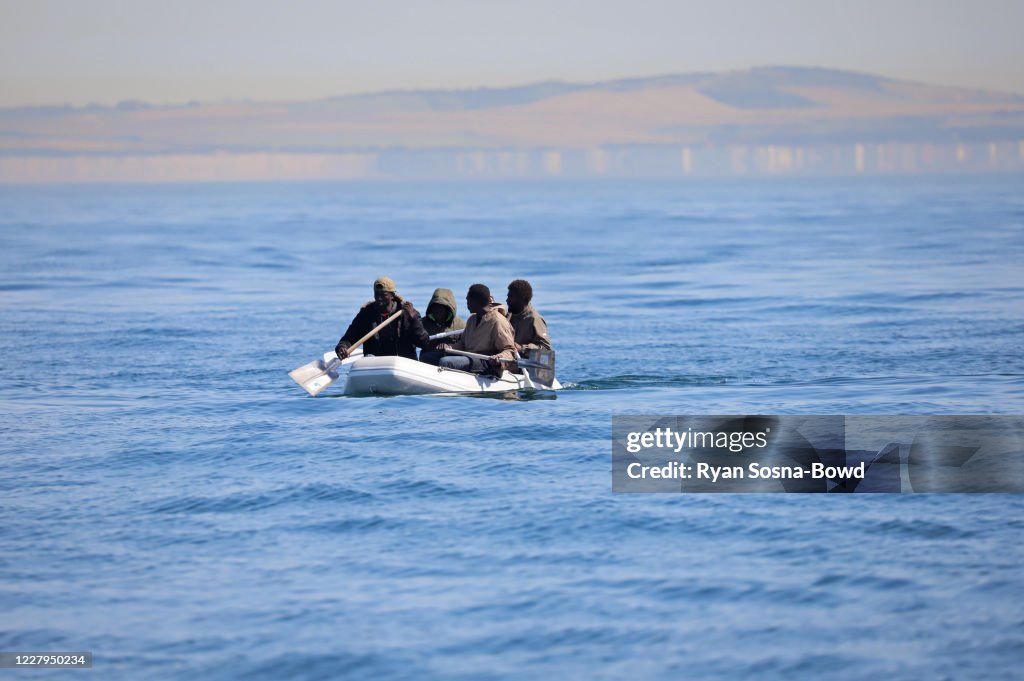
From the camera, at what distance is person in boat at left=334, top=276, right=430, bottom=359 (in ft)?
55.2

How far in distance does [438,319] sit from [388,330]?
2.36 ft

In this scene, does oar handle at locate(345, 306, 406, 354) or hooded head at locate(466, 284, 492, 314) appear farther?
oar handle at locate(345, 306, 406, 354)

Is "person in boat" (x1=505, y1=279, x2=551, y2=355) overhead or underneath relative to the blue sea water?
overhead

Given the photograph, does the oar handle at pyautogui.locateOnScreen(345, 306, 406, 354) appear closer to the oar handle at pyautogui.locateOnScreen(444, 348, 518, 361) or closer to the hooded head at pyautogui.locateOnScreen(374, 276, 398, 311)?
the hooded head at pyautogui.locateOnScreen(374, 276, 398, 311)

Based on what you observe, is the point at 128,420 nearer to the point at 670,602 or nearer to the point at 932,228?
the point at 670,602

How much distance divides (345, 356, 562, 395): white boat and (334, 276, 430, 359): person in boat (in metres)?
0.28

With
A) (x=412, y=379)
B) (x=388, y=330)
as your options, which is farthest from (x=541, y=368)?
(x=388, y=330)

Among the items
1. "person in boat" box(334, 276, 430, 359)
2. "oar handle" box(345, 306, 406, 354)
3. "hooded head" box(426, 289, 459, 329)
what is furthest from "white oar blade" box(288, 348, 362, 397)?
"hooded head" box(426, 289, 459, 329)

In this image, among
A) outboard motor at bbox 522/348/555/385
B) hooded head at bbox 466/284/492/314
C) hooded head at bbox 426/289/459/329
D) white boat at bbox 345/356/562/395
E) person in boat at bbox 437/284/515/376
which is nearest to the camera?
hooded head at bbox 466/284/492/314

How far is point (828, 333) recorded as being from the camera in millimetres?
26453

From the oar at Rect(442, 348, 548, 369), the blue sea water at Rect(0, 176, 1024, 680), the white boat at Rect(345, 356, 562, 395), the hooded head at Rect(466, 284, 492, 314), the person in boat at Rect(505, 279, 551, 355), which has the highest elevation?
the hooded head at Rect(466, 284, 492, 314)

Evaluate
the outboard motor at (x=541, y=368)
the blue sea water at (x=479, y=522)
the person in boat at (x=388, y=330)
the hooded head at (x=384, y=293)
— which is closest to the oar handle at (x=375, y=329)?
the person in boat at (x=388, y=330)

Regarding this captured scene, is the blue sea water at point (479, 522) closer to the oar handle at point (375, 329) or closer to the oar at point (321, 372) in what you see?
the oar at point (321, 372)

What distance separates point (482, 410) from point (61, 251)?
4696 cm
